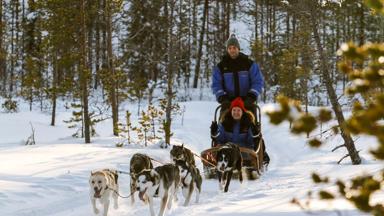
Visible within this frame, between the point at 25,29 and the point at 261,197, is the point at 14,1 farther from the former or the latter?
the point at 261,197

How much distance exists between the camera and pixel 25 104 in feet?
115

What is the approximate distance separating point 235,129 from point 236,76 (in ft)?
3.41

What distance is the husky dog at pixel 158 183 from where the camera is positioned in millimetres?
6391

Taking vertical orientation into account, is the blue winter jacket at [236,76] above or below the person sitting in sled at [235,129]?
above

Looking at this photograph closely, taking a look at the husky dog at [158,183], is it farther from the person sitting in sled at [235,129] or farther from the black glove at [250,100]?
the black glove at [250,100]

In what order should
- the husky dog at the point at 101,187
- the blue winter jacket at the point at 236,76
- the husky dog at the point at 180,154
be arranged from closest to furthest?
the husky dog at the point at 101,187, the husky dog at the point at 180,154, the blue winter jacket at the point at 236,76

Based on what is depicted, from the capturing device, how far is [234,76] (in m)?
10.2

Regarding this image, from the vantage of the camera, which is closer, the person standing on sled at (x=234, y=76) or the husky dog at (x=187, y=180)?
the husky dog at (x=187, y=180)

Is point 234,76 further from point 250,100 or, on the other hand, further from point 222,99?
point 250,100

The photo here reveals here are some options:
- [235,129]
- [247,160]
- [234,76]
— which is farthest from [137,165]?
[234,76]

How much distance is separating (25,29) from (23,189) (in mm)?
36838

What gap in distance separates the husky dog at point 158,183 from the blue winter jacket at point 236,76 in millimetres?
3490

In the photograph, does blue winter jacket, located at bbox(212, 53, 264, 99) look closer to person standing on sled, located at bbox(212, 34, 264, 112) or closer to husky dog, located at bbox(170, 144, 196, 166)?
person standing on sled, located at bbox(212, 34, 264, 112)

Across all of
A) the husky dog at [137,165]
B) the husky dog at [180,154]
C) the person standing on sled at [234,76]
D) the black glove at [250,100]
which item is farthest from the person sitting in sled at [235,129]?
the husky dog at [137,165]
